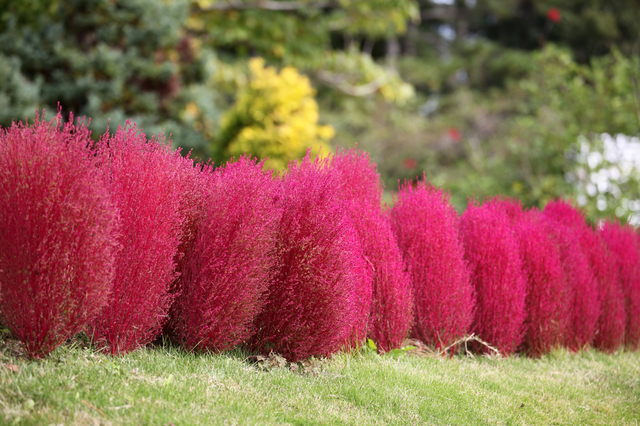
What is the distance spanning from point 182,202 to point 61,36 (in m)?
7.29

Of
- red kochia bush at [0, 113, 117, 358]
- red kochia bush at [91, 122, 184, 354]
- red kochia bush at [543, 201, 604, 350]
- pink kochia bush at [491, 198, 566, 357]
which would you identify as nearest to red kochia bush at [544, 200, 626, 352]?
red kochia bush at [543, 201, 604, 350]

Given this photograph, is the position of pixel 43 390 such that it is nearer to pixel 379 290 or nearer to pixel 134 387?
pixel 134 387

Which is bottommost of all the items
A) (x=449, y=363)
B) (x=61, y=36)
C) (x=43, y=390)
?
(x=449, y=363)

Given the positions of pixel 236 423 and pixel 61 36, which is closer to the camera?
pixel 236 423

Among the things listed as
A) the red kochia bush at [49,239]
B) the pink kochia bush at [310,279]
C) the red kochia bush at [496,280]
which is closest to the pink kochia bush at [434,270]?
the red kochia bush at [496,280]

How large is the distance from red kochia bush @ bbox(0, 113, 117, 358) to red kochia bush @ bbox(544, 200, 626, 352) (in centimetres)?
499

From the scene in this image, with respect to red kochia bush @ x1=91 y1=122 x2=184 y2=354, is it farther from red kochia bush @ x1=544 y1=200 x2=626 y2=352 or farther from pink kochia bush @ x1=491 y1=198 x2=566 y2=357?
red kochia bush @ x1=544 y1=200 x2=626 y2=352

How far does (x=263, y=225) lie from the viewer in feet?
12.2

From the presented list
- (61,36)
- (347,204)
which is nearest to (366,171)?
(347,204)

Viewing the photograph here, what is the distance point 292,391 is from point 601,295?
4.20 meters

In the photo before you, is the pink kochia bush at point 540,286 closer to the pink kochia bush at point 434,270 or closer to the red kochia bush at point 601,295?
the red kochia bush at point 601,295

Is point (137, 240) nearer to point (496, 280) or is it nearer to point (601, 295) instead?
point (496, 280)

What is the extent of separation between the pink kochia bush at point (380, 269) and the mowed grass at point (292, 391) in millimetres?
257

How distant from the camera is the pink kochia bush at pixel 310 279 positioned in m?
3.87
